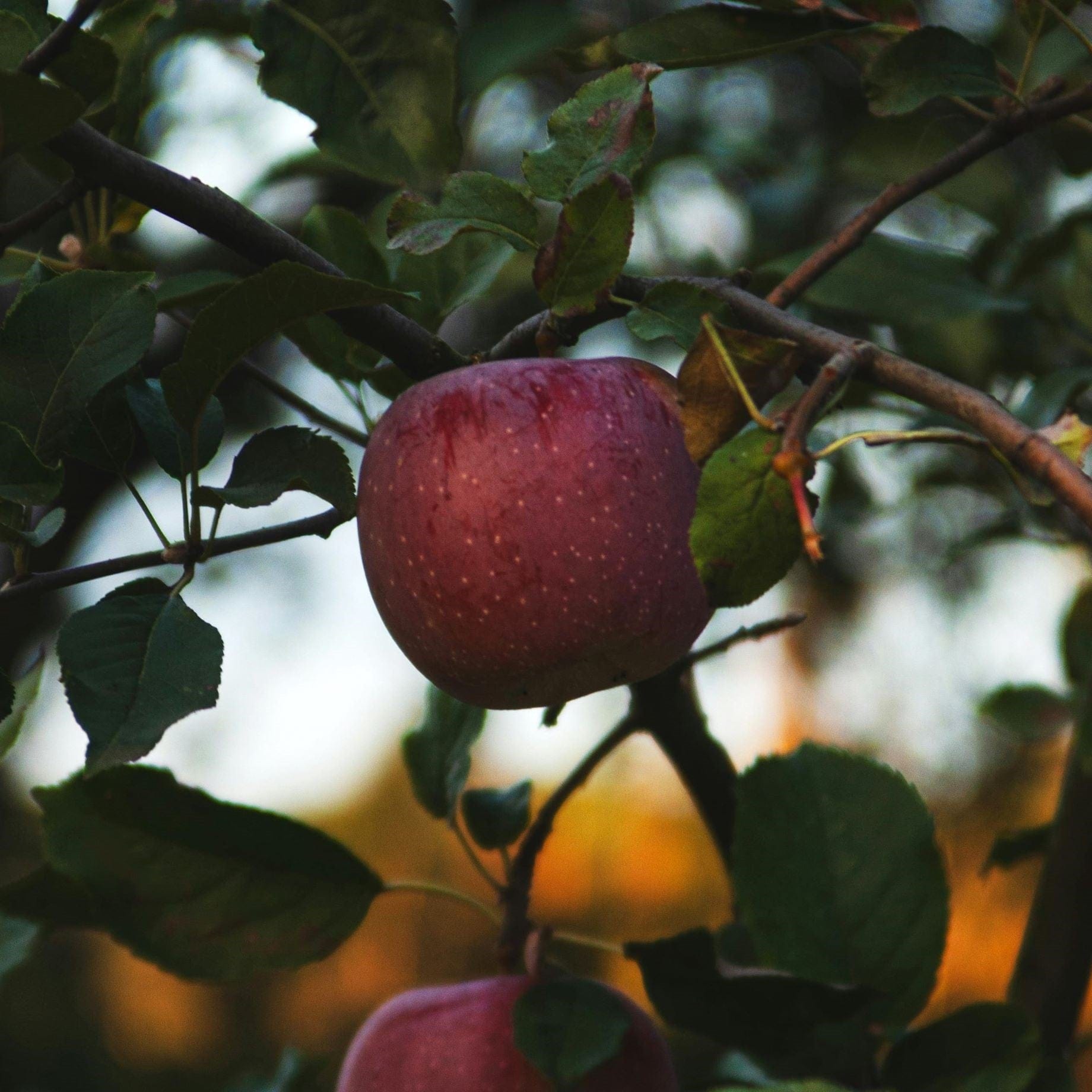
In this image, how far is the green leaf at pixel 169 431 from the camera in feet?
1.64

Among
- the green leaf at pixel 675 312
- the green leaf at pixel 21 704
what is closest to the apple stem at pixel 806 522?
the green leaf at pixel 675 312

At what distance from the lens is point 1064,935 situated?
75cm

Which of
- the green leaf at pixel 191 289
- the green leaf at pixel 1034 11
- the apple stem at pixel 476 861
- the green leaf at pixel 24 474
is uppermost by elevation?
the green leaf at pixel 1034 11

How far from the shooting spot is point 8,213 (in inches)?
57.2

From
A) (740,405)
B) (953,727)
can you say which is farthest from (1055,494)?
(953,727)

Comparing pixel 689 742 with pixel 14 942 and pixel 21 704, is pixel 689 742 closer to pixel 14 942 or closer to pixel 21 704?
pixel 21 704

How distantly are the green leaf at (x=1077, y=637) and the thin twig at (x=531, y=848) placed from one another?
0.48 meters

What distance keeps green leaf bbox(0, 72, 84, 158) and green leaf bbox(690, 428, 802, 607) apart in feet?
0.70

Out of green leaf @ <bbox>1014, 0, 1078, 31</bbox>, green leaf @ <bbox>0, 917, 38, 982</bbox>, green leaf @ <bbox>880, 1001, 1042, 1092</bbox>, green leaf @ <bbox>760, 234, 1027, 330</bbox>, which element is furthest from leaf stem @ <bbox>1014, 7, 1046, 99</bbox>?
green leaf @ <bbox>0, 917, 38, 982</bbox>

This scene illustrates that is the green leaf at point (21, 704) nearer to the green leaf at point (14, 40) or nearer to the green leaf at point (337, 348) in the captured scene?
the green leaf at point (337, 348)

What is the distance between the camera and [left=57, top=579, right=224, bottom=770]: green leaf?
401mm

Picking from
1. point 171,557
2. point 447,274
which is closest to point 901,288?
point 447,274

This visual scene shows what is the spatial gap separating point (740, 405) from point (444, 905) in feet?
13.1

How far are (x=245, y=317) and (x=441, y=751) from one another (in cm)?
37
